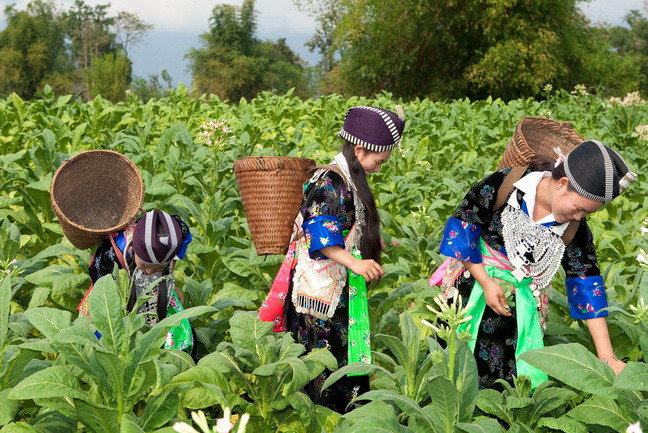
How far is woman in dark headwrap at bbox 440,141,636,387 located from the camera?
10.3 feet

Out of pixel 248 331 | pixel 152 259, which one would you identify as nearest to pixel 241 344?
pixel 248 331

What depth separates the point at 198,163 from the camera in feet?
22.8

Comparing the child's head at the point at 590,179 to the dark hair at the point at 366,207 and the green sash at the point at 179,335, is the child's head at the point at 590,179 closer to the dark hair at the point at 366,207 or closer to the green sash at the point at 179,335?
the dark hair at the point at 366,207

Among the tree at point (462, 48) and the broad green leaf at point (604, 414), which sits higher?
the broad green leaf at point (604, 414)

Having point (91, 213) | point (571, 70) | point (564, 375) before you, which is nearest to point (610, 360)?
point (564, 375)

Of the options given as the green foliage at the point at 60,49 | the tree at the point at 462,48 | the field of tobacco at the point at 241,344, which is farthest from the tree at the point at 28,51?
the field of tobacco at the point at 241,344

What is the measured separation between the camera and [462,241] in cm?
322

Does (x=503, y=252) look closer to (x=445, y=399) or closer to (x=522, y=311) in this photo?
(x=522, y=311)

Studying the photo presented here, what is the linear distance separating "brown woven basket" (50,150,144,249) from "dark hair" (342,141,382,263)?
1196mm

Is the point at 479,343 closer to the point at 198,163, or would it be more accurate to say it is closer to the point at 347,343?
the point at 347,343

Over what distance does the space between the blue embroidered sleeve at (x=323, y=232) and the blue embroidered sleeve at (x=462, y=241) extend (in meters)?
0.50

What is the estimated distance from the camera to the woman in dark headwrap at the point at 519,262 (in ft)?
10.3

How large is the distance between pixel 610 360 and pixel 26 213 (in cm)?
470

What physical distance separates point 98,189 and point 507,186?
231 centimetres
